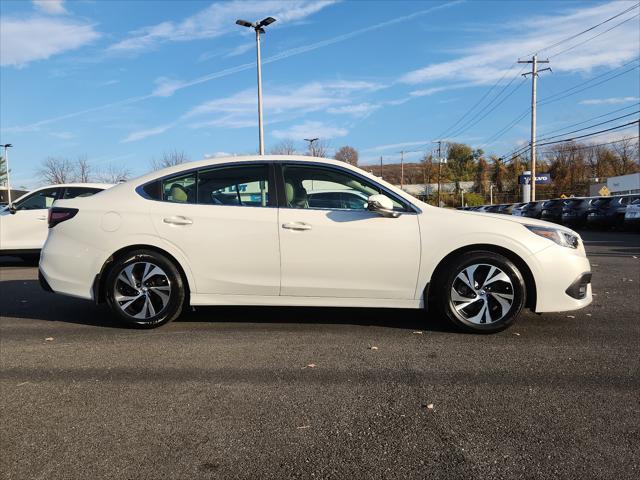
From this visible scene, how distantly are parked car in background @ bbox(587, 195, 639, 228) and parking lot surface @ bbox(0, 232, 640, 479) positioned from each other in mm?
18578

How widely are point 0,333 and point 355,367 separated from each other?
341 cm

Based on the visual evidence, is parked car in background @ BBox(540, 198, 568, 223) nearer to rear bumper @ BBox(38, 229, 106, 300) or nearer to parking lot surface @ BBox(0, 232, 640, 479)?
parking lot surface @ BBox(0, 232, 640, 479)

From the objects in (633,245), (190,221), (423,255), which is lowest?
(633,245)

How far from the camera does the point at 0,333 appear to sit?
15.7 feet

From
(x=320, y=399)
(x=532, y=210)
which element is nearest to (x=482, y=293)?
(x=320, y=399)

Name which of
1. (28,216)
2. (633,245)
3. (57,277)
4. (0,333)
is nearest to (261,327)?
(57,277)

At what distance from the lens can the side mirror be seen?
175 inches

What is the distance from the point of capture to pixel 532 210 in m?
30.1

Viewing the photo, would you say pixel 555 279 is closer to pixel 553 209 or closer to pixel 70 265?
pixel 70 265

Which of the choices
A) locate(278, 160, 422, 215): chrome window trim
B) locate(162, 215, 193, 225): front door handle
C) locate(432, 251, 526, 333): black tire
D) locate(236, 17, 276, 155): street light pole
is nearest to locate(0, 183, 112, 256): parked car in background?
locate(162, 215, 193, 225): front door handle

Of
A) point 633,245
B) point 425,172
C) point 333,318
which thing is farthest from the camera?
point 425,172

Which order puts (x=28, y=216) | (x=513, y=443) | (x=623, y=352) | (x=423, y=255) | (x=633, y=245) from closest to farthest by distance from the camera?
1. (x=513, y=443)
2. (x=623, y=352)
3. (x=423, y=255)
4. (x=28, y=216)
5. (x=633, y=245)

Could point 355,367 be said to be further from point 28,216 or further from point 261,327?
point 28,216

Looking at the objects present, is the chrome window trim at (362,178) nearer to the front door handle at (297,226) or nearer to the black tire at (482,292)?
the front door handle at (297,226)
